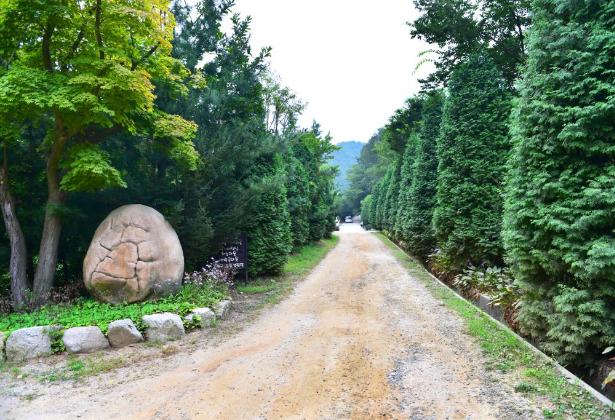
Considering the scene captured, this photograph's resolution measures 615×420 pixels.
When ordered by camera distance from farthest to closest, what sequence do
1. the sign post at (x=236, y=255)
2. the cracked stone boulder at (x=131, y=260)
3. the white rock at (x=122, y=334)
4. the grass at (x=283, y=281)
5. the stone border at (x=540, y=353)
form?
the sign post at (x=236, y=255)
the grass at (x=283, y=281)
the cracked stone boulder at (x=131, y=260)
the white rock at (x=122, y=334)
the stone border at (x=540, y=353)

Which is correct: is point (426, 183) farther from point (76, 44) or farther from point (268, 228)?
point (76, 44)

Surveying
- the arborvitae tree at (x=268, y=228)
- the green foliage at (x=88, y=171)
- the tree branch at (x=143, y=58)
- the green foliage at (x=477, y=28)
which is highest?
the green foliage at (x=477, y=28)

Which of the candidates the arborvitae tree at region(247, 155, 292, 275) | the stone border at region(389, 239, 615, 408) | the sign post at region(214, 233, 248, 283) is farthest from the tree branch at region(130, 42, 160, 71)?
the stone border at region(389, 239, 615, 408)

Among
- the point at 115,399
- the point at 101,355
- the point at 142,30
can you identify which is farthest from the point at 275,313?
the point at 142,30

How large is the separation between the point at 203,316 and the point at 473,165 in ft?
22.1

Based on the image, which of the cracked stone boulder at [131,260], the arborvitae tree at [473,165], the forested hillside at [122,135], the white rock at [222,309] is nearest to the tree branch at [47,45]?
the forested hillside at [122,135]

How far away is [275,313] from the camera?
24.8 feet

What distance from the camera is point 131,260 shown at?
6.88 metres

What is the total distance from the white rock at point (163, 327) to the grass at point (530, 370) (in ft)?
14.5

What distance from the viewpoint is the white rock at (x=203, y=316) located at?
6441 mm

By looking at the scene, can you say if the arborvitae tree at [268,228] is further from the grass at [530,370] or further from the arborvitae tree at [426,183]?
the grass at [530,370]

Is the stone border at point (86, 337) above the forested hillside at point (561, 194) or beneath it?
beneath

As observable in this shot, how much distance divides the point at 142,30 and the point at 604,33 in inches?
256

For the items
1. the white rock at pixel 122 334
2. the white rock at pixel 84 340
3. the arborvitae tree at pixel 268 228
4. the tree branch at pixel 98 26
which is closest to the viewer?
the white rock at pixel 84 340
